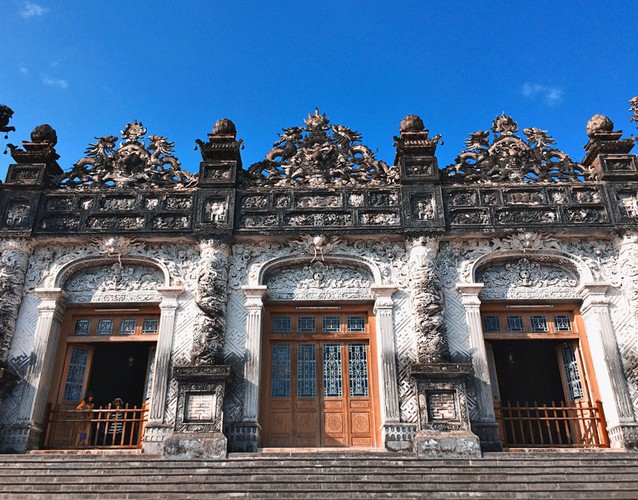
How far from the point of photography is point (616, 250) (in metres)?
12.6

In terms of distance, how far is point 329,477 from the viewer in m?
9.05

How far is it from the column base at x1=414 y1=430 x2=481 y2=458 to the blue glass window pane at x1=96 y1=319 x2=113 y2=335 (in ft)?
21.2

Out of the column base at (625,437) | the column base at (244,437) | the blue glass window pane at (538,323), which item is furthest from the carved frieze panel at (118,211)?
the column base at (625,437)

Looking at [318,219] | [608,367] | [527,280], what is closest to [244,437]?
[318,219]

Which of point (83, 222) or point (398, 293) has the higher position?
point (83, 222)

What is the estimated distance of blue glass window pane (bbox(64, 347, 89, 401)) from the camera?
39.9 ft

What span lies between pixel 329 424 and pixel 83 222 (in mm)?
6581

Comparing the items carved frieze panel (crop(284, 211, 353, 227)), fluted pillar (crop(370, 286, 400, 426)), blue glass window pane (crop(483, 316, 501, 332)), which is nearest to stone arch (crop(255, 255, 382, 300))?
fluted pillar (crop(370, 286, 400, 426))

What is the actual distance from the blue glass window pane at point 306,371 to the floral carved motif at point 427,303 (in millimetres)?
2104

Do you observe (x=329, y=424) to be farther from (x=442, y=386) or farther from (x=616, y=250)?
(x=616, y=250)

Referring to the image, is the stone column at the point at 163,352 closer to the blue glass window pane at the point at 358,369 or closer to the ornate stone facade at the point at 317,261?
the ornate stone facade at the point at 317,261

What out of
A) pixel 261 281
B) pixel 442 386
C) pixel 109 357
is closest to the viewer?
pixel 442 386

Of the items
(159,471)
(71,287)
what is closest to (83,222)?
(71,287)

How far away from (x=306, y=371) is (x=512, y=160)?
261 inches
